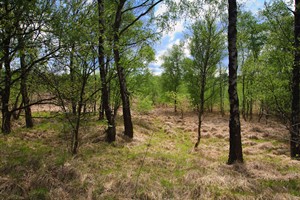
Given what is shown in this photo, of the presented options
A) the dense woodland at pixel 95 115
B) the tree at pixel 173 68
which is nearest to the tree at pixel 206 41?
the dense woodland at pixel 95 115

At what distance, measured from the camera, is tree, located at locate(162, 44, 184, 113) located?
93.4 ft

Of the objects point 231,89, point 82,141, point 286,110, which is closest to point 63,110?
point 82,141

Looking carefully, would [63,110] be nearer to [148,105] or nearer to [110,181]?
[110,181]

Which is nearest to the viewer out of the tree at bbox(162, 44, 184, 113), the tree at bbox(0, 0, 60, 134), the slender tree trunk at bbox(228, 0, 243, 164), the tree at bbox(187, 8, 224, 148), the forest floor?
the tree at bbox(0, 0, 60, 134)

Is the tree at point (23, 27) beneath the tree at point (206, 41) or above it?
beneath

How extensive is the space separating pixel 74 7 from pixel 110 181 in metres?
4.06

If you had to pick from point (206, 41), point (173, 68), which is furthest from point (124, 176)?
point (173, 68)

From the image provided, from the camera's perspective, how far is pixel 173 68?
95.0 ft

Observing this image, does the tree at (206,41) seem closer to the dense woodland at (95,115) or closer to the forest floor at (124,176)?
the dense woodland at (95,115)

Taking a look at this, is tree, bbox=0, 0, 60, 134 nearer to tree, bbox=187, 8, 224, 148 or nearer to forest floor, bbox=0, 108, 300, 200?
forest floor, bbox=0, 108, 300, 200

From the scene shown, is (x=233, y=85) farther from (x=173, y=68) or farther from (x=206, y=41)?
(x=173, y=68)

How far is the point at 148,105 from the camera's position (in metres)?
17.2

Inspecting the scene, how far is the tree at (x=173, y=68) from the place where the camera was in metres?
28.5

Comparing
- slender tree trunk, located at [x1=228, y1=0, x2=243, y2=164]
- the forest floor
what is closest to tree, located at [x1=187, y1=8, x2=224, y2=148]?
slender tree trunk, located at [x1=228, y1=0, x2=243, y2=164]
